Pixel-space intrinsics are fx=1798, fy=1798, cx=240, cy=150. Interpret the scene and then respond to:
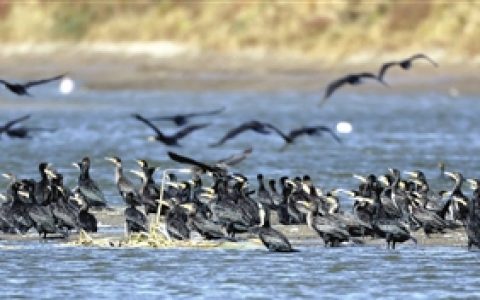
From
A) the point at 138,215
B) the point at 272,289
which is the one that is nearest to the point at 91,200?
the point at 138,215

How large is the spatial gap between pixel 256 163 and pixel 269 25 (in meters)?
29.0

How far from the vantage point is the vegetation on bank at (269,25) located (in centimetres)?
5622

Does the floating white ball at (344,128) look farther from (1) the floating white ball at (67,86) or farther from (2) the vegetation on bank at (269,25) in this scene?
(1) the floating white ball at (67,86)

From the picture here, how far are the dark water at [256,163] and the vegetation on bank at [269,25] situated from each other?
2872 millimetres

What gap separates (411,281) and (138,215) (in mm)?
4332

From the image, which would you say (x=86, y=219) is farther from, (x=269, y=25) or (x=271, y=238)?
(x=269, y=25)

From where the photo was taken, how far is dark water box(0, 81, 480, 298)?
17.7 meters

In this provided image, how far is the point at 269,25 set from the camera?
202 ft

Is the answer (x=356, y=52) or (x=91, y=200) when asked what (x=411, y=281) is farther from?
(x=356, y=52)

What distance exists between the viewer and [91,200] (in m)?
23.4

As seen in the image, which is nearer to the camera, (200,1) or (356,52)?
(356,52)

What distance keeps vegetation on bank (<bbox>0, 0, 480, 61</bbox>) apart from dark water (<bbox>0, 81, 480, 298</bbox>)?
9.42 feet

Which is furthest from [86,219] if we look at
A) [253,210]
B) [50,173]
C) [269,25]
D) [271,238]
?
[269,25]

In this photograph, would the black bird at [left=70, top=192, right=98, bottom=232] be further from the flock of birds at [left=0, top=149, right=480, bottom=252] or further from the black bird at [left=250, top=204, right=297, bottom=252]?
the black bird at [left=250, top=204, right=297, bottom=252]
